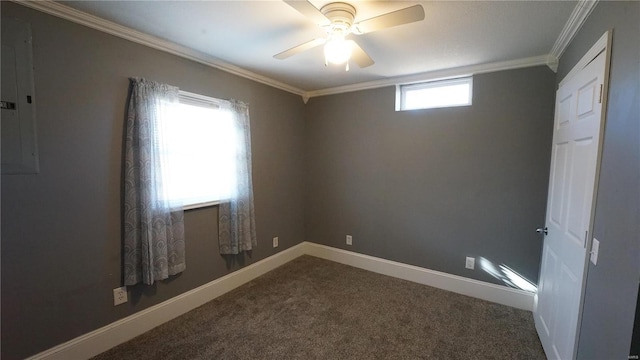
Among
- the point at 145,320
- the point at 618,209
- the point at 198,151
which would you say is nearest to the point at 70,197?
the point at 198,151

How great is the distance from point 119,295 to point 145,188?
2.75ft

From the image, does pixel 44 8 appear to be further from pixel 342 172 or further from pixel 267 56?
pixel 342 172

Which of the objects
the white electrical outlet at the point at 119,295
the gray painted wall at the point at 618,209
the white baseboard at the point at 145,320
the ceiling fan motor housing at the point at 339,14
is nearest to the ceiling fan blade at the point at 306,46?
→ the ceiling fan motor housing at the point at 339,14

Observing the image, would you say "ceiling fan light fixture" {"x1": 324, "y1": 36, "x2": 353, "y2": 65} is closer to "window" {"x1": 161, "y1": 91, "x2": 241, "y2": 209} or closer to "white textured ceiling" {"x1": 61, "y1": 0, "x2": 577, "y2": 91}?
"white textured ceiling" {"x1": 61, "y1": 0, "x2": 577, "y2": 91}

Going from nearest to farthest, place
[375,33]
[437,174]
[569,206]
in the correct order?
1. [569,206]
2. [375,33]
3. [437,174]

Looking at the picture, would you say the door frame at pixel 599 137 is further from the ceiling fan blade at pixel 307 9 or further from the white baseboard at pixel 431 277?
the ceiling fan blade at pixel 307 9

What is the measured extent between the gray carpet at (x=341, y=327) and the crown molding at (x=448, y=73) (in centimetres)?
228

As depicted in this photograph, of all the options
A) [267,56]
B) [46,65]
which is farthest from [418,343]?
[46,65]

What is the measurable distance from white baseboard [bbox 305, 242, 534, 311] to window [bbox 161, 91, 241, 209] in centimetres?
171

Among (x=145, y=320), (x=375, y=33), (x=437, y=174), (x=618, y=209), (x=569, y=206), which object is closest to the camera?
(x=618, y=209)

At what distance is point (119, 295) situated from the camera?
2.02 m

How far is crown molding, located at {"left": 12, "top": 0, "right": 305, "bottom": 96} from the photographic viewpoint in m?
1.62

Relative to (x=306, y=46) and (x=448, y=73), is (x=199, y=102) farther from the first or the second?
(x=448, y=73)

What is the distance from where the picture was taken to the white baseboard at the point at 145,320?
70.3 inches
